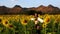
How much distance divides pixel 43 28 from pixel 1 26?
1.07 m

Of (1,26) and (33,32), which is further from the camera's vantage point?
(1,26)

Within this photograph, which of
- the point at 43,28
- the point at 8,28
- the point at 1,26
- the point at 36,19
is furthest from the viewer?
the point at 1,26

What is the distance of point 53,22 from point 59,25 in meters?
0.13

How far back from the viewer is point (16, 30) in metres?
5.02

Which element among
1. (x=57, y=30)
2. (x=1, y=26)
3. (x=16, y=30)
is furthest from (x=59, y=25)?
(x=1, y=26)

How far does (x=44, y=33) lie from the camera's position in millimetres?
4473

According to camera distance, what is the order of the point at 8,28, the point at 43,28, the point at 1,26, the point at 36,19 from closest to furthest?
the point at 36,19, the point at 43,28, the point at 8,28, the point at 1,26

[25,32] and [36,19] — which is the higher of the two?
[36,19]

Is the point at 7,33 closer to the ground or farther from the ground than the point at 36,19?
closer to the ground

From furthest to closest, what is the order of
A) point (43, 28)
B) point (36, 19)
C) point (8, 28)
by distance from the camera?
point (8, 28)
point (43, 28)
point (36, 19)

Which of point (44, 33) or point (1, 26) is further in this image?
point (1, 26)

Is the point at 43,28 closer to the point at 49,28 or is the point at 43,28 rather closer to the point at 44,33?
the point at 44,33

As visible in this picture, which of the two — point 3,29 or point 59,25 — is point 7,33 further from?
point 59,25

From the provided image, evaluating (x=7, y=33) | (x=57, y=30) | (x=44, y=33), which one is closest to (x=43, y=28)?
(x=44, y=33)
